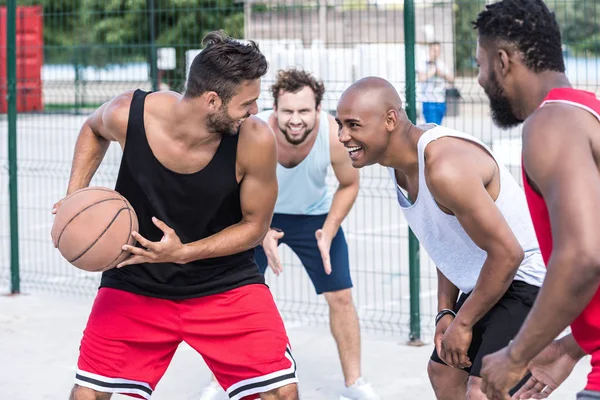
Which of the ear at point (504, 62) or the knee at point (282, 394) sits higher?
the ear at point (504, 62)

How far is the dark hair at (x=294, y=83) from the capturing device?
18.0 ft

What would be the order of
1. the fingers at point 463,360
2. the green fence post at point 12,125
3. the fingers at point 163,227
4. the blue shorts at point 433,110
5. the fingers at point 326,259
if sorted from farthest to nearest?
the green fence post at point 12,125 < the blue shorts at point 433,110 < the fingers at point 326,259 < the fingers at point 163,227 < the fingers at point 463,360

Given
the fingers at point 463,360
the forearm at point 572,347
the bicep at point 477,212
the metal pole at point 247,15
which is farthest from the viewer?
the metal pole at point 247,15

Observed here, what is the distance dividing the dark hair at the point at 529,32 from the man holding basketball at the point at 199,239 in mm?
1357

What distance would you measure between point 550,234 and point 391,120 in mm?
1204

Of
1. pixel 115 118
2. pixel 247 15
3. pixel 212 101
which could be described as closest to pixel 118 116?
pixel 115 118

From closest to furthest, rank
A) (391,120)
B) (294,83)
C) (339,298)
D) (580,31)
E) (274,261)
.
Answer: (391,120) → (274,261) → (294,83) → (339,298) → (580,31)

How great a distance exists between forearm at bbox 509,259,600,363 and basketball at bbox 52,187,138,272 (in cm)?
189

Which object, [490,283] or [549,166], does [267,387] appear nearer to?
[490,283]

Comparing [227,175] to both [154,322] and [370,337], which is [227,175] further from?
[370,337]

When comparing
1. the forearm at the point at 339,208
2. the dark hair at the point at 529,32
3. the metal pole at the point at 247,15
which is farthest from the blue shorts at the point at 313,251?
the metal pole at the point at 247,15

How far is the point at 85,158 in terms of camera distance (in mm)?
4352

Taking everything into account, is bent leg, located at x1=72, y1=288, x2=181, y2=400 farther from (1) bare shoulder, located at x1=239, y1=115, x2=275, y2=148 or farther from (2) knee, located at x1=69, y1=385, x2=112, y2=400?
(1) bare shoulder, located at x1=239, y1=115, x2=275, y2=148

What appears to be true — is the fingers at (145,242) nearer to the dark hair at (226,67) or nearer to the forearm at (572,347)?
the dark hair at (226,67)
